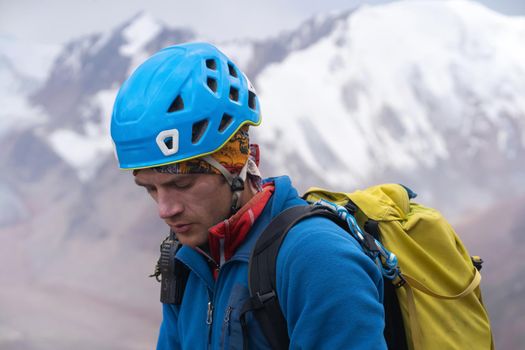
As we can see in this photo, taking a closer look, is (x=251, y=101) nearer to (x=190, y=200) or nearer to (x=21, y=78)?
(x=190, y=200)

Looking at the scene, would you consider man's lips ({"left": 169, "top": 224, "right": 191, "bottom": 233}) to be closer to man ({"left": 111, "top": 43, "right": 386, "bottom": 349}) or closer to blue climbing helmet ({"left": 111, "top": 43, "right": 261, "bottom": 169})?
man ({"left": 111, "top": 43, "right": 386, "bottom": 349})

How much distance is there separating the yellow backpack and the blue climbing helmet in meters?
0.30

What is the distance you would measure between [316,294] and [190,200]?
315 mm

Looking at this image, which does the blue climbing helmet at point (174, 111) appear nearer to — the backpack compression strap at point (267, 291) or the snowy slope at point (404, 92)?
the backpack compression strap at point (267, 291)

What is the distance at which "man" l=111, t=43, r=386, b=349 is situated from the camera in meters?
1.09

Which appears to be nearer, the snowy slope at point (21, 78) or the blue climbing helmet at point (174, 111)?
the blue climbing helmet at point (174, 111)

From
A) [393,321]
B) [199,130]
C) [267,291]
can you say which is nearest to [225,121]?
[199,130]

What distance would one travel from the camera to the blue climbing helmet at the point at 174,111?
115cm

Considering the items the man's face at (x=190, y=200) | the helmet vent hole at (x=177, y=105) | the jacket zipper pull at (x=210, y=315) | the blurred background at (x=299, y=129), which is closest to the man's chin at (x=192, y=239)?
the man's face at (x=190, y=200)

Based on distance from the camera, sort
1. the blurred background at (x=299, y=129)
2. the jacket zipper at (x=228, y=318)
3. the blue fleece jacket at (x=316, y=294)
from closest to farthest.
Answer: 1. the blue fleece jacket at (x=316, y=294)
2. the jacket zipper at (x=228, y=318)
3. the blurred background at (x=299, y=129)

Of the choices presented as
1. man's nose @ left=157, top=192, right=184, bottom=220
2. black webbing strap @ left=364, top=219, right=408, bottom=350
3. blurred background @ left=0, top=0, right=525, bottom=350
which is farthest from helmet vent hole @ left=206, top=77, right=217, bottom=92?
blurred background @ left=0, top=0, right=525, bottom=350

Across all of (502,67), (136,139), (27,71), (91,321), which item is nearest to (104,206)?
(91,321)

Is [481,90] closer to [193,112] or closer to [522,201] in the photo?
[522,201]

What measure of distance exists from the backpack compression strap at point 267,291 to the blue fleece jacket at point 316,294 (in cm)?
1
